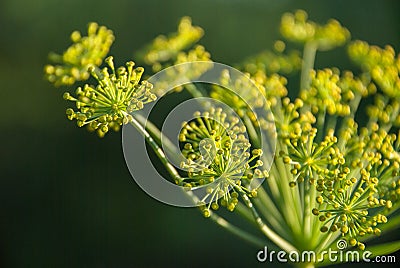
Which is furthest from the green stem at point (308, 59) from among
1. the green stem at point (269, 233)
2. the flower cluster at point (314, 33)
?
the green stem at point (269, 233)

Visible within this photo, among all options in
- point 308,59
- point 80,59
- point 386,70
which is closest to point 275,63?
point 308,59

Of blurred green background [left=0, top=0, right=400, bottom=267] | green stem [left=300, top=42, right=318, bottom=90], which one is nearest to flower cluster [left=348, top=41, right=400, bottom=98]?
green stem [left=300, top=42, right=318, bottom=90]

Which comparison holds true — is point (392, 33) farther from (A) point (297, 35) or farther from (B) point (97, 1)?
(A) point (297, 35)

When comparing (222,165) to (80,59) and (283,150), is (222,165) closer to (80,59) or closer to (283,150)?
(283,150)

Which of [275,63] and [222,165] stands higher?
[275,63]

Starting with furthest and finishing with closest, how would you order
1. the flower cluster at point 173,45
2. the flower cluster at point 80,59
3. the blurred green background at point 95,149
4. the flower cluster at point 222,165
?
the blurred green background at point 95,149, the flower cluster at point 173,45, the flower cluster at point 80,59, the flower cluster at point 222,165

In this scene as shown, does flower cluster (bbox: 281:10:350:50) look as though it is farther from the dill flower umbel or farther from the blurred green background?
the blurred green background

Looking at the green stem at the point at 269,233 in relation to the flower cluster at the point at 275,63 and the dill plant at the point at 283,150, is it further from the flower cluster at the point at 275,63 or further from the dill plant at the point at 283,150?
the flower cluster at the point at 275,63
